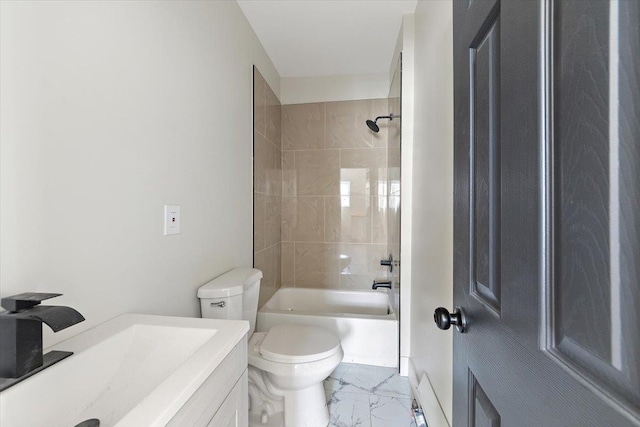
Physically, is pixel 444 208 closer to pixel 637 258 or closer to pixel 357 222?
pixel 637 258

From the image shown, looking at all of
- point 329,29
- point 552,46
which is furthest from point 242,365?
point 329,29

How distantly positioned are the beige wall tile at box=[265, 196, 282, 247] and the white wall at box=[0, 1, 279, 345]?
0.85m

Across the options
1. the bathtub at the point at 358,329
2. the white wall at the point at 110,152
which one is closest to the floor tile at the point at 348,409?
the bathtub at the point at 358,329

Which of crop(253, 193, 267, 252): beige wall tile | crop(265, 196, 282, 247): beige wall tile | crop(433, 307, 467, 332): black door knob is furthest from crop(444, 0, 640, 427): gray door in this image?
crop(265, 196, 282, 247): beige wall tile

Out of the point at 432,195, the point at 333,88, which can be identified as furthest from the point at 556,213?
the point at 333,88

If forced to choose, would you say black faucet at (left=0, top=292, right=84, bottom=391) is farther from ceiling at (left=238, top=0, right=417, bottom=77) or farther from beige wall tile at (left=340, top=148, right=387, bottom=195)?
beige wall tile at (left=340, top=148, right=387, bottom=195)

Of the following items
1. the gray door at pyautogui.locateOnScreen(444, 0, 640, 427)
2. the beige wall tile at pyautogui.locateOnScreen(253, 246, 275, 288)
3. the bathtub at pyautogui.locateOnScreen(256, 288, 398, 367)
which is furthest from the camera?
the beige wall tile at pyautogui.locateOnScreen(253, 246, 275, 288)

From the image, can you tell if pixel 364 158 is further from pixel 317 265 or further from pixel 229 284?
pixel 229 284

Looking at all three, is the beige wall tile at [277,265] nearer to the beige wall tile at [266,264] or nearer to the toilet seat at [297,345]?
the beige wall tile at [266,264]

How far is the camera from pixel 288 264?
276cm

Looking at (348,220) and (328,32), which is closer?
(328,32)

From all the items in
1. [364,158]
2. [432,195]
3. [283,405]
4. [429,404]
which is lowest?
[283,405]

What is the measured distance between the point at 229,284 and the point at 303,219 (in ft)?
4.89

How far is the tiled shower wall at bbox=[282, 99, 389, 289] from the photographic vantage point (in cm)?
264
